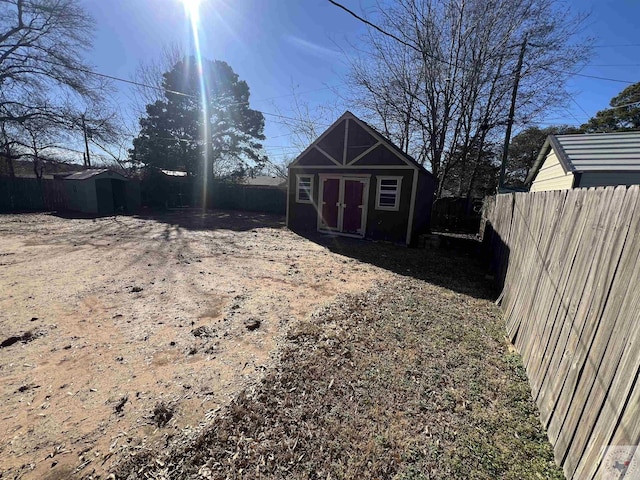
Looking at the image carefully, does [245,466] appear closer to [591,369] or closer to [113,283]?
[591,369]

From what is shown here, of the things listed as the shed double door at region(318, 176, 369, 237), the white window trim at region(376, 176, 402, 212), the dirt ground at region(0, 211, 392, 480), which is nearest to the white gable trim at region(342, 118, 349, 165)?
the shed double door at region(318, 176, 369, 237)

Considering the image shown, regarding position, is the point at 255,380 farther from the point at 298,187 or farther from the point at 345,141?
the point at 298,187

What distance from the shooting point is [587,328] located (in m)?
1.77


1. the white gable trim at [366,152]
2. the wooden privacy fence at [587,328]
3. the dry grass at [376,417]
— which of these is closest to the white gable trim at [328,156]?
the white gable trim at [366,152]

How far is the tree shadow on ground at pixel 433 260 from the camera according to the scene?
5.55 metres

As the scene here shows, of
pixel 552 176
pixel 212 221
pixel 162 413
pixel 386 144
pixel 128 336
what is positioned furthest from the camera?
pixel 212 221

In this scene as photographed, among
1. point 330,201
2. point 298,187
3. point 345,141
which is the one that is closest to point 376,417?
point 330,201

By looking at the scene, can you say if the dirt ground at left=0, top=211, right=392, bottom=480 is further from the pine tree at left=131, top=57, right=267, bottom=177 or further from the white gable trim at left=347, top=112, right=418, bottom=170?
the pine tree at left=131, top=57, right=267, bottom=177

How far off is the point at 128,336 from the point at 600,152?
31.9ft

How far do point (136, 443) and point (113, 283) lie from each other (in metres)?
3.76

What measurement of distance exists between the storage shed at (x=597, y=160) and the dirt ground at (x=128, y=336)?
4.86 m

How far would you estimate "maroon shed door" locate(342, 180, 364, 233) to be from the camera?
9695 mm

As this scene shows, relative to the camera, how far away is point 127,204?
15.9 metres

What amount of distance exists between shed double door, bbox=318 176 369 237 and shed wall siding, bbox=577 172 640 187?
216 inches
